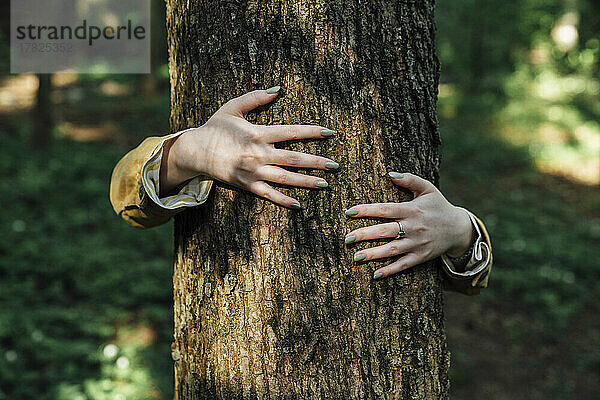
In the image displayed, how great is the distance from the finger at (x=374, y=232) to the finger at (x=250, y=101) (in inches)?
15.9

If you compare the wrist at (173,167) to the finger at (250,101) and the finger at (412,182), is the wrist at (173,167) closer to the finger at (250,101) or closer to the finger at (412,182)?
the finger at (250,101)

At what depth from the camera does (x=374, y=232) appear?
1366 mm

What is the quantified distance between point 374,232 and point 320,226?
139 millimetres

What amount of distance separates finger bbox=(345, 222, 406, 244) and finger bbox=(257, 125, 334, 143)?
262mm

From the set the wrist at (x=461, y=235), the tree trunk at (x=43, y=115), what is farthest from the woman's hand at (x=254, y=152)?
the tree trunk at (x=43, y=115)

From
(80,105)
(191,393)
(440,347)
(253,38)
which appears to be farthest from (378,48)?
Result: (80,105)

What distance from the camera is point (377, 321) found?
4.50ft

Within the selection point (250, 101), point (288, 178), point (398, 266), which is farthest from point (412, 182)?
point (250, 101)

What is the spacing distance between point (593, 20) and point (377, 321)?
1295 centimetres

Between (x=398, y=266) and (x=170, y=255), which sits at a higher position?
(x=398, y=266)

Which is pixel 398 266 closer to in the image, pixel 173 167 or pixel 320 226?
pixel 320 226

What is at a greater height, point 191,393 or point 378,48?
point 378,48

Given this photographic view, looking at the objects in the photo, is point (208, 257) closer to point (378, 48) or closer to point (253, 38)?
point (253, 38)

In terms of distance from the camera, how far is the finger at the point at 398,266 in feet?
4.50
